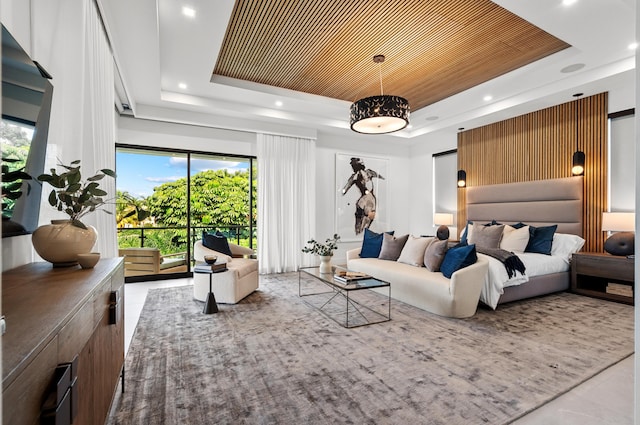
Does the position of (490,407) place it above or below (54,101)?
below

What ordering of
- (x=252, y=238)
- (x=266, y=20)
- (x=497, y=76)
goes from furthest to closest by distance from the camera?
(x=252, y=238), (x=497, y=76), (x=266, y=20)

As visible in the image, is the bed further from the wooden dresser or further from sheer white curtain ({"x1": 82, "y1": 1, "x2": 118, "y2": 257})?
sheer white curtain ({"x1": 82, "y1": 1, "x2": 118, "y2": 257})

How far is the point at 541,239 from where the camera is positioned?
16.1ft

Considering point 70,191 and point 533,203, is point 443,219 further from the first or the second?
point 70,191

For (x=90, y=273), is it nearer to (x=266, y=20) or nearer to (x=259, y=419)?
(x=259, y=419)

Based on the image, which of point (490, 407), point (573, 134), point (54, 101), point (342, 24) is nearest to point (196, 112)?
point (342, 24)

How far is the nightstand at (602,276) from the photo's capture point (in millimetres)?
4059

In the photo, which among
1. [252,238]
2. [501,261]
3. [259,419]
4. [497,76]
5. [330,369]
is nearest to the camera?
[259,419]

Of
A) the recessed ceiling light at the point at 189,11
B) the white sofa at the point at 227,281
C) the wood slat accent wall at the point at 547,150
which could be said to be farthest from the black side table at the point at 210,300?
the wood slat accent wall at the point at 547,150

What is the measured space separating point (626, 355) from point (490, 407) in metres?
1.57

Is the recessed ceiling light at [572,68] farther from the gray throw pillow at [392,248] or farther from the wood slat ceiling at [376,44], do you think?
the gray throw pillow at [392,248]

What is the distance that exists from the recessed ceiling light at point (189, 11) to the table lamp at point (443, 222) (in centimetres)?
545

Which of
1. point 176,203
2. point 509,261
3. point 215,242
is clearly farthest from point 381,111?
point 176,203

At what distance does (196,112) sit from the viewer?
561 cm
